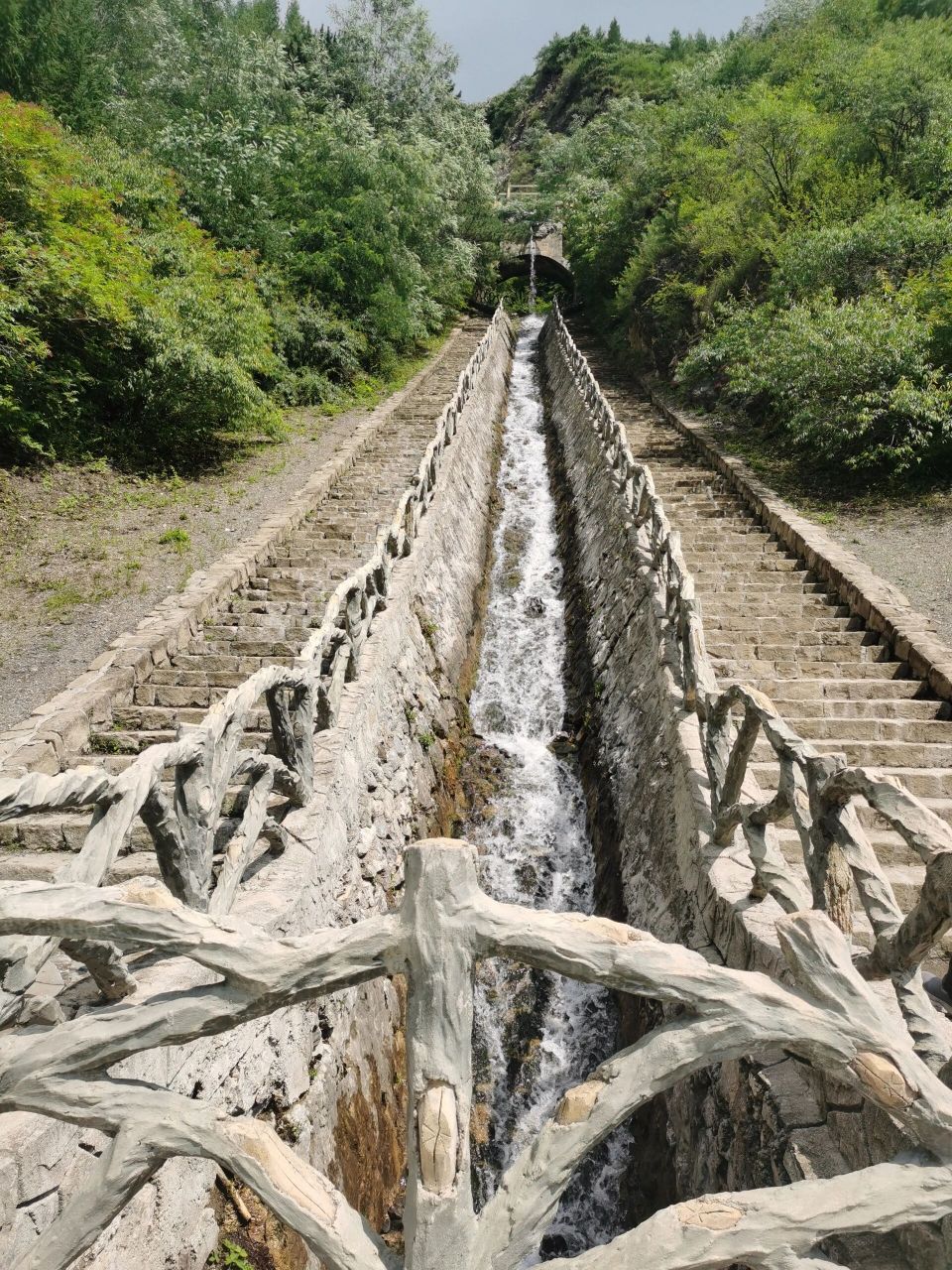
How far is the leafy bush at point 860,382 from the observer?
33.1ft

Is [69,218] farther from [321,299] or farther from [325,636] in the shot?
[325,636]

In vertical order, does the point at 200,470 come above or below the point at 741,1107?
above

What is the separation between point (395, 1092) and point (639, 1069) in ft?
12.7

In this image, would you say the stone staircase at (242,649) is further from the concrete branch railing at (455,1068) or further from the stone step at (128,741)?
the concrete branch railing at (455,1068)

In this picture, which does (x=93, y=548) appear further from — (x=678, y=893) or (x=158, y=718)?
(x=678, y=893)

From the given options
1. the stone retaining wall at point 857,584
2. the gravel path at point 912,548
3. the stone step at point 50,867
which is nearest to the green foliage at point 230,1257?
the stone step at point 50,867

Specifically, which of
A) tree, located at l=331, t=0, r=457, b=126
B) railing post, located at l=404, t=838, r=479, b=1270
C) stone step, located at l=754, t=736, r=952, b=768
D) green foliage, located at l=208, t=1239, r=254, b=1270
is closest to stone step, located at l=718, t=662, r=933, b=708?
stone step, located at l=754, t=736, r=952, b=768

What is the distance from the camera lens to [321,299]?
18078mm

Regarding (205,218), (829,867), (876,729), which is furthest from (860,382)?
(205,218)

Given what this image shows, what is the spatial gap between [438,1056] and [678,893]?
3236 millimetres

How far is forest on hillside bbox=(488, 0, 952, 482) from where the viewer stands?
10641 mm

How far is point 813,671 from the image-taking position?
6613mm


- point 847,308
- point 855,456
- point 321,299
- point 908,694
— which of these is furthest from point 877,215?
point 321,299

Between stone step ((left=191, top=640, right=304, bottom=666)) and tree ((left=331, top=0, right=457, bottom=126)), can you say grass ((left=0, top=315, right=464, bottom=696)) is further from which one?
tree ((left=331, top=0, right=457, bottom=126))
